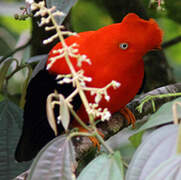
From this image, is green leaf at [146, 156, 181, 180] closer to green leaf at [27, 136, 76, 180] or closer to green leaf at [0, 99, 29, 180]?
green leaf at [27, 136, 76, 180]

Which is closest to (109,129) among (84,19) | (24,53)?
(24,53)

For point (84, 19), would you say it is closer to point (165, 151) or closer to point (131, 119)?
point (131, 119)

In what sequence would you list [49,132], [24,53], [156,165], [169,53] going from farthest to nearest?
[169,53] < [24,53] < [49,132] < [156,165]

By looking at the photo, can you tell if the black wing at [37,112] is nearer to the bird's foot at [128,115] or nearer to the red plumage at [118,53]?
the red plumage at [118,53]

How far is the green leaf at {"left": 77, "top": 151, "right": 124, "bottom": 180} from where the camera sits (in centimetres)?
61

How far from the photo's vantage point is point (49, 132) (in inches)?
52.6

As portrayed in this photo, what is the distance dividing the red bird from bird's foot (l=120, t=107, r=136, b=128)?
0.11 m

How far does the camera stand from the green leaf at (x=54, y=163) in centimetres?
66

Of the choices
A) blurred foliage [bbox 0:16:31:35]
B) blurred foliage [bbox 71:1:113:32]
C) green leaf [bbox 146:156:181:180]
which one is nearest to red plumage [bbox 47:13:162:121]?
green leaf [bbox 146:156:181:180]

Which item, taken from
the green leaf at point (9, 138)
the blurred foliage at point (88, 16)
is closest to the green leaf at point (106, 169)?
the green leaf at point (9, 138)

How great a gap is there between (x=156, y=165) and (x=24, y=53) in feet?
4.43

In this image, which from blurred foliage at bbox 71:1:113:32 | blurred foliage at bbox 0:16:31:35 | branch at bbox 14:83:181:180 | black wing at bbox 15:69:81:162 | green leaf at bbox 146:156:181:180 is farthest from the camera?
blurred foliage at bbox 0:16:31:35

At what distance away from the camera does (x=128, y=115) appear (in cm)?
142

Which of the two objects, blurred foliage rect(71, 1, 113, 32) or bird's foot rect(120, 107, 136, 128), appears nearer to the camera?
bird's foot rect(120, 107, 136, 128)
